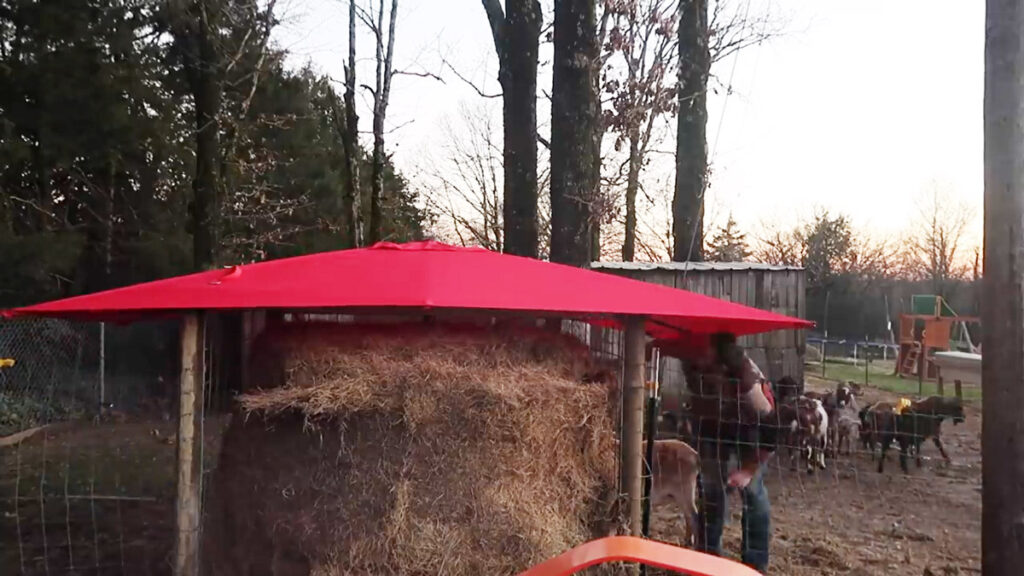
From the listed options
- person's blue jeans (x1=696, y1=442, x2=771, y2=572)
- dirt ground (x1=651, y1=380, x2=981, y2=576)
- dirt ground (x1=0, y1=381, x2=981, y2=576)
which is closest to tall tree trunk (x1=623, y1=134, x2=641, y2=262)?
dirt ground (x1=651, y1=380, x2=981, y2=576)

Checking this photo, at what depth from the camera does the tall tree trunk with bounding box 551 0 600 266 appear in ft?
28.8

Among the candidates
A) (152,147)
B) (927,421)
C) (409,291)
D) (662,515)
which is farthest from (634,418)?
(152,147)

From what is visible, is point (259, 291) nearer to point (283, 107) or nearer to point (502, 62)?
point (502, 62)

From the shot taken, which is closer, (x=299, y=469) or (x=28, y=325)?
(x=299, y=469)

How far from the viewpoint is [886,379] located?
22.5m

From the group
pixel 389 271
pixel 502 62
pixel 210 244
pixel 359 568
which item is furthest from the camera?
pixel 210 244

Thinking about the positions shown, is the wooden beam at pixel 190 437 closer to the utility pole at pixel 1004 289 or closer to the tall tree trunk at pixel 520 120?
the utility pole at pixel 1004 289

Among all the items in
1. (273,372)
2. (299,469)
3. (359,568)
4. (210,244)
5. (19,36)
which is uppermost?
(19,36)

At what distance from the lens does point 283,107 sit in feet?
62.5

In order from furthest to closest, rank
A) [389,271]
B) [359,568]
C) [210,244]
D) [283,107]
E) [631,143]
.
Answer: [283,107]
[631,143]
[210,244]
[389,271]
[359,568]

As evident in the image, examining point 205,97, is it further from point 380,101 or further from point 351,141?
point 380,101

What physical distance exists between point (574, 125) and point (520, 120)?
1.32 meters

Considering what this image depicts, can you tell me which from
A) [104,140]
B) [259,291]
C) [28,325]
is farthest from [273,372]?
[104,140]

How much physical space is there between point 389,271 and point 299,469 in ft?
3.56
